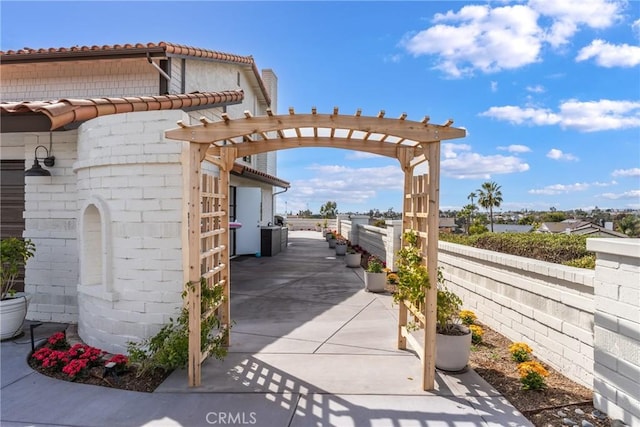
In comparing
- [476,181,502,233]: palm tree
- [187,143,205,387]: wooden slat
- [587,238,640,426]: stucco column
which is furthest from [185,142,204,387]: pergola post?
[476,181,502,233]: palm tree

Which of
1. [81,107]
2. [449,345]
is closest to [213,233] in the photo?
[81,107]

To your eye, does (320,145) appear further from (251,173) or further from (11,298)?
(251,173)

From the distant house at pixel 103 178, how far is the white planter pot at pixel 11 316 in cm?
66

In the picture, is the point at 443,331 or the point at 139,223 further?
the point at 139,223

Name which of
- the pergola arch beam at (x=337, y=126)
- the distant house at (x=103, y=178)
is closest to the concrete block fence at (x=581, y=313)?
the pergola arch beam at (x=337, y=126)

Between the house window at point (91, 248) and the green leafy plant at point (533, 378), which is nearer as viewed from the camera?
the green leafy plant at point (533, 378)

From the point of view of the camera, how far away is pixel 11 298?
17.1ft

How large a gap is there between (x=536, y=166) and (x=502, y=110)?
52.3 feet

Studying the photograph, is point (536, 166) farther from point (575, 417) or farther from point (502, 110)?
point (575, 417)

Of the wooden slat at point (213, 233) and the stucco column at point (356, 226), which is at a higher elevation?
the wooden slat at point (213, 233)

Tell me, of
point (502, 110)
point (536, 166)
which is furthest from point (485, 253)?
point (536, 166)

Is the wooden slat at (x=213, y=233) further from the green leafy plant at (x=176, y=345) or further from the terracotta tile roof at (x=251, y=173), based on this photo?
the terracotta tile roof at (x=251, y=173)

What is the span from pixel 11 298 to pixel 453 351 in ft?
20.7

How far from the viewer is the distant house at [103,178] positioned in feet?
13.8
